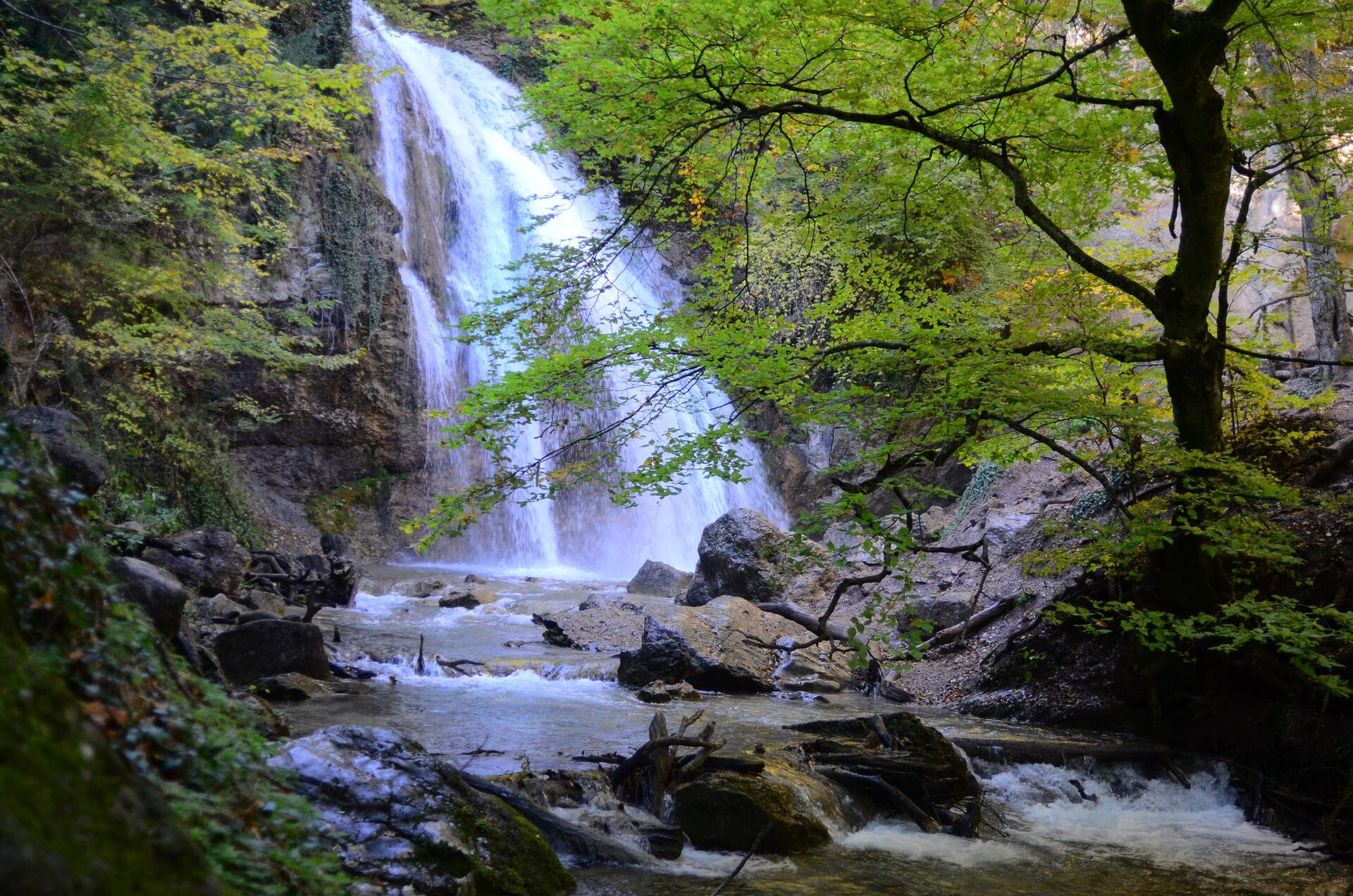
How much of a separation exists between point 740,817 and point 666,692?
12.0 feet

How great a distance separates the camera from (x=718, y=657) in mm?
9414

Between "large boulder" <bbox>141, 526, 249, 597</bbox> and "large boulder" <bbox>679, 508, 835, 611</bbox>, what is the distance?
6374 millimetres

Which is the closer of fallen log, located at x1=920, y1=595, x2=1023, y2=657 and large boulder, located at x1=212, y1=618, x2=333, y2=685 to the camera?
large boulder, located at x1=212, y1=618, x2=333, y2=685

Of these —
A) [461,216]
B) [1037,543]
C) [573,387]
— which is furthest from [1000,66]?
[461,216]

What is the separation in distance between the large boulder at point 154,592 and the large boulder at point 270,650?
2358mm

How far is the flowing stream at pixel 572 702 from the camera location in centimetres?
501

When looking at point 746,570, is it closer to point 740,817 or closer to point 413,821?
point 740,817

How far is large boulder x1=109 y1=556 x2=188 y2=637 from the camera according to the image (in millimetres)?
5008

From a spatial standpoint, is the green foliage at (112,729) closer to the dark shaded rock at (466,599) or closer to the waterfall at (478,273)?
the dark shaded rock at (466,599)

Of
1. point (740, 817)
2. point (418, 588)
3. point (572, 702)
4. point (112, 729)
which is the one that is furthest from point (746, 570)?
point (112, 729)

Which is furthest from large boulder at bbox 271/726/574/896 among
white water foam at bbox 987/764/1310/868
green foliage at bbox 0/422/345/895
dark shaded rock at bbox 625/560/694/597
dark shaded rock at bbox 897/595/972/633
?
dark shaded rock at bbox 625/560/694/597

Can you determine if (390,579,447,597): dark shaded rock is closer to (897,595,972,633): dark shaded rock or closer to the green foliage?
(897,595,972,633): dark shaded rock

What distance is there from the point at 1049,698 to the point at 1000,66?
6193 mm

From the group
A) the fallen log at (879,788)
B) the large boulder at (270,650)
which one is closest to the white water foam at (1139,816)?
the fallen log at (879,788)
